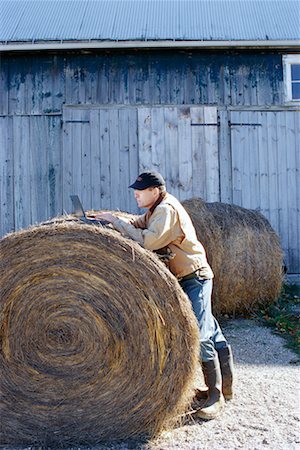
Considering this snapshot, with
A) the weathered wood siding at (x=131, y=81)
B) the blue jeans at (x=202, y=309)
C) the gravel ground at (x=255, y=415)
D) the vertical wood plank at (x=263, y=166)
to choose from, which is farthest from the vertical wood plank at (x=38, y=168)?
the blue jeans at (x=202, y=309)

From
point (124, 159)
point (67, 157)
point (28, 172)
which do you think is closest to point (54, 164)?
point (67, 157)

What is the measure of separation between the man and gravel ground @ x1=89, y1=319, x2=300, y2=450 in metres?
0.16

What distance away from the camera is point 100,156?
766 centimetres

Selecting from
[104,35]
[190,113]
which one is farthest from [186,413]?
[104,35]

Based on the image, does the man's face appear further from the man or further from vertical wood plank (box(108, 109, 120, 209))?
vertical wood plank (box(108, 109, 120, 209))

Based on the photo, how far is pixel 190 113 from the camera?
7.70m

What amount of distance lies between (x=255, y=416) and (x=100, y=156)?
5254mm

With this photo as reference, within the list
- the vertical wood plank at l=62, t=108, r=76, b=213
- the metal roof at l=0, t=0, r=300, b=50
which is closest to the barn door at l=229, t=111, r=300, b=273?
the metal roof at l=0, t=0, r=300, b=50

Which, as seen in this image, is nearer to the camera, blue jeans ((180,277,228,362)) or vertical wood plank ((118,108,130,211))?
blue jeans ((180,277,228,362))

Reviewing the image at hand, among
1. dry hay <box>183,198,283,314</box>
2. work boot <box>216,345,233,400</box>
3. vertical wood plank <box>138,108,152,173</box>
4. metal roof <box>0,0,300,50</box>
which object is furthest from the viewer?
vertical wood plank <box>138,108,152,173</box>

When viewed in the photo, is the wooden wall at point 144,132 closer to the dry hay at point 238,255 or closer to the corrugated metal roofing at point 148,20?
the corrugated metal roofing at point 148,20

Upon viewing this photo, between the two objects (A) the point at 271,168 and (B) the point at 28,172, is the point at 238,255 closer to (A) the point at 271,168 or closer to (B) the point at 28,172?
(A) the point at 271,168

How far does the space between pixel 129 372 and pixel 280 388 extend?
1.40 m

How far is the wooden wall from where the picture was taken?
762cm
